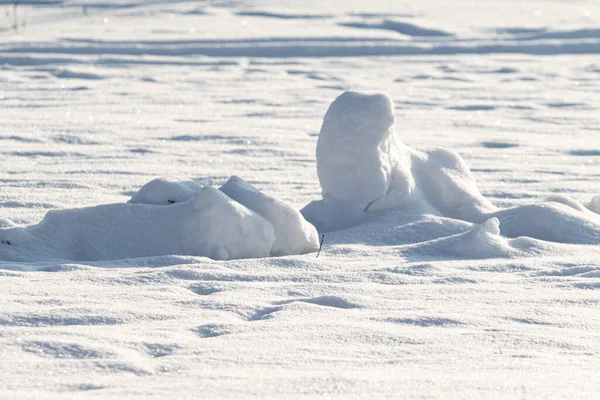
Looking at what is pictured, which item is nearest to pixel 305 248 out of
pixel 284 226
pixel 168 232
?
pixel 284 226

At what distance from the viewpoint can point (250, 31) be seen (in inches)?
563

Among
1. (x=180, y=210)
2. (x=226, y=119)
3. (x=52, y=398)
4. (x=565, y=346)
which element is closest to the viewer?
(x=52, y=398)

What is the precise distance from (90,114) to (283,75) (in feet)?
10.5

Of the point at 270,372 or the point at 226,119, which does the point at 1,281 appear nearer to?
the point at 270,372

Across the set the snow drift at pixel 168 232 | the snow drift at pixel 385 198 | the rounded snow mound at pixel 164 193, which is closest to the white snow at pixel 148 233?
A: the snow drift at pixel 168 232

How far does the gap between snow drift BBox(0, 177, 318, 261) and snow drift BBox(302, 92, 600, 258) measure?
401 mm

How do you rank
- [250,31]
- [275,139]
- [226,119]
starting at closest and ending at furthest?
[275,139]
[226,119]
[250,31]

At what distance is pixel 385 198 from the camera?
4.51 m

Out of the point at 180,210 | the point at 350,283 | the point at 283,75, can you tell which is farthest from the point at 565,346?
the point at 283,75

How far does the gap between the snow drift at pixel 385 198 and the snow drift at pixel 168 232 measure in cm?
40

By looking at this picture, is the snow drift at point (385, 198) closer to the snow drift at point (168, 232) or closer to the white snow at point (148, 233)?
the snow drift at point (168, 232)

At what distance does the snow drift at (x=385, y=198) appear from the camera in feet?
14.5

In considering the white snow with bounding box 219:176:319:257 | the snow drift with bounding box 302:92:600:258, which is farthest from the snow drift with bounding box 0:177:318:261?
the snow drift with bounding box 302:92:600:258

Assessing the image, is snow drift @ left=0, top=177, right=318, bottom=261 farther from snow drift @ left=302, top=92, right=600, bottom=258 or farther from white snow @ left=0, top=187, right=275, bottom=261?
snow drift @ left=302, top=92, right=600, bottom=258
